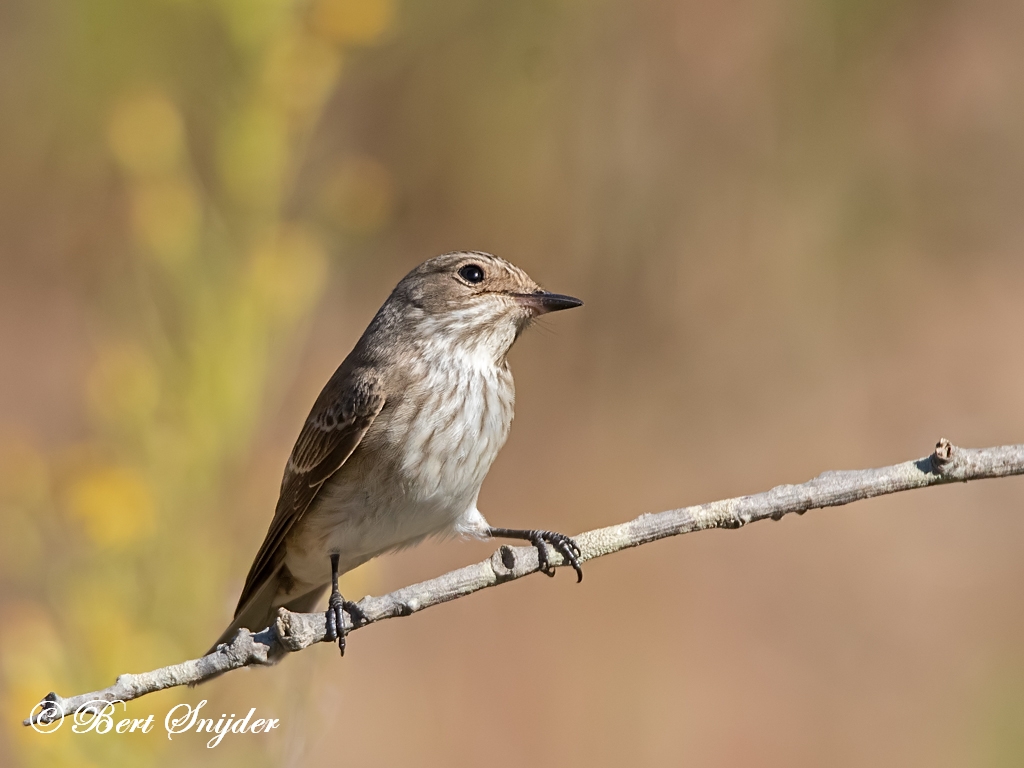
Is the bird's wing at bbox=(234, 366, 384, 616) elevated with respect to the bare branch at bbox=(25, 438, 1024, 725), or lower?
→ elevated

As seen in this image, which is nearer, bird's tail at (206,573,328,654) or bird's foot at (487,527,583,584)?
bird's foot at (487,527,583,584)

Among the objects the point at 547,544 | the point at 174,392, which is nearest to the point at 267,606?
the point at 174,392

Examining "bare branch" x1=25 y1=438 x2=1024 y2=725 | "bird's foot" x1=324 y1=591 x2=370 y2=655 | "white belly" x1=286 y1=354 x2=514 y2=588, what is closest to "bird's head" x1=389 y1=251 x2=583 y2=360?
"white belly" x1=286 y1=354 x2=514 y2=588

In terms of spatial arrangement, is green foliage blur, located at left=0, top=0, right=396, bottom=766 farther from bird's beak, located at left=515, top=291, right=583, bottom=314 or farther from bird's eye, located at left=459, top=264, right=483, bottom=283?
bird's beak, located at left=515, top=291, right=583, bottom=314

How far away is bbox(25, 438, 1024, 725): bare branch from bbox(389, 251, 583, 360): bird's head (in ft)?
4.10

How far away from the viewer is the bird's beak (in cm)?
405

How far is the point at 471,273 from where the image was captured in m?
4.29

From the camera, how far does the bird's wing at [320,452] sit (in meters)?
4.02

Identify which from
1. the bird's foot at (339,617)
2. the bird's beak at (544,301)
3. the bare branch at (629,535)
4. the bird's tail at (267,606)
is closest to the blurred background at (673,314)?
the bird's tail at (267,606)

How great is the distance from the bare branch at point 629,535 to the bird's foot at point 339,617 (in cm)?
17

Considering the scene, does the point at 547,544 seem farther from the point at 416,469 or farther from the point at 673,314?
the point at 673,314

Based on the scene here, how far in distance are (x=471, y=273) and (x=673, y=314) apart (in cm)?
415

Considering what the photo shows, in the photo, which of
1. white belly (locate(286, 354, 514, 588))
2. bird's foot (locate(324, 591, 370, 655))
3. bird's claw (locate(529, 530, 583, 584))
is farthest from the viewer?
white belly (locate(286, 354, 514, 588))

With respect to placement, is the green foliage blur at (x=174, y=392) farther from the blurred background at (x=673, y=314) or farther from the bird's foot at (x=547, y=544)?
the blurred background at (x=673, y=314)
